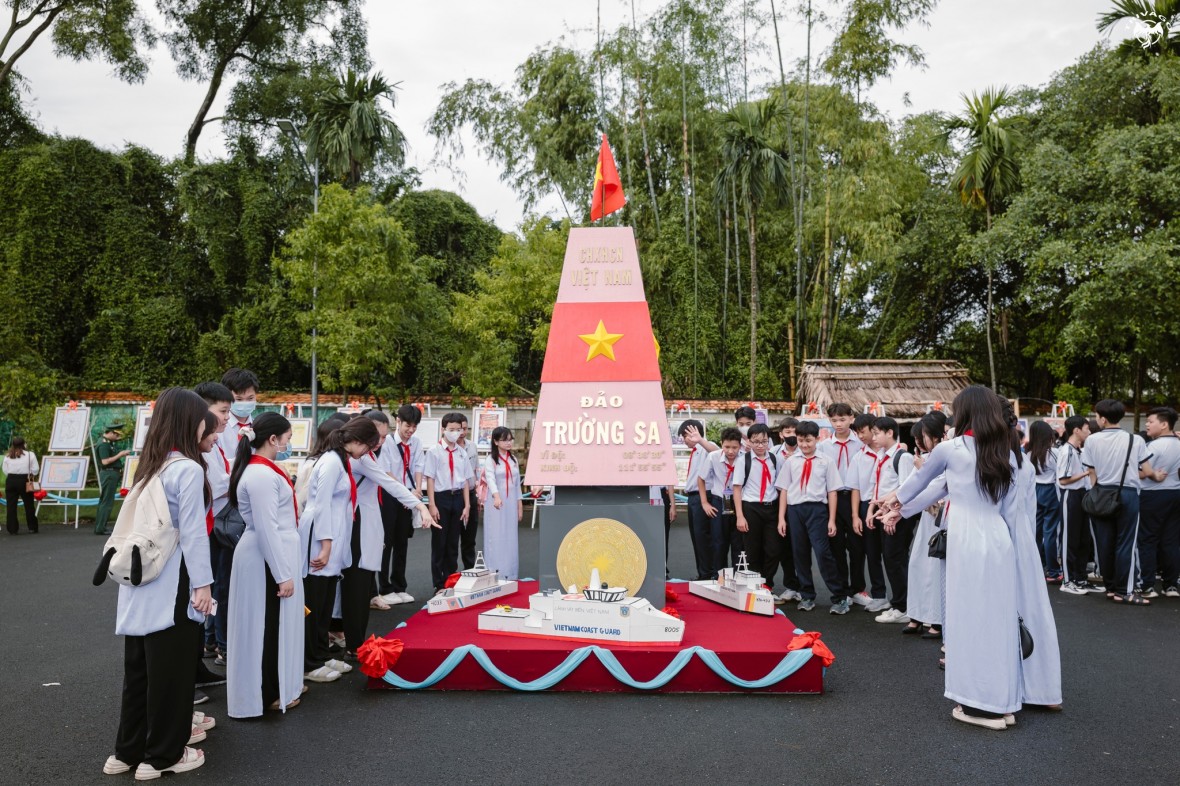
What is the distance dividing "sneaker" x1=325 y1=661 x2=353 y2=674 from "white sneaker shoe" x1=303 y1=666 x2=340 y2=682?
3cm

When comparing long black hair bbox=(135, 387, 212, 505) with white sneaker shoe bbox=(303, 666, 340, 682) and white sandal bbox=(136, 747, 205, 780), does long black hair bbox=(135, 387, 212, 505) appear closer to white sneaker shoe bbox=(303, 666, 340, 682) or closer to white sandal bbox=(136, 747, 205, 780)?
white sandal bbox=(136, 747, 205, 780)

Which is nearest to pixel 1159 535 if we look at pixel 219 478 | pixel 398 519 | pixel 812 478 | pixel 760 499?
pixel 812 478

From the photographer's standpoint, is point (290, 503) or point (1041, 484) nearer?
point (290, 503)

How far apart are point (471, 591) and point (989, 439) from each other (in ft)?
12.6

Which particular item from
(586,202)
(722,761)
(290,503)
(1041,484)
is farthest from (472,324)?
(722,761)

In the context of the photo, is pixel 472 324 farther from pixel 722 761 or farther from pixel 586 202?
pixel 722 761

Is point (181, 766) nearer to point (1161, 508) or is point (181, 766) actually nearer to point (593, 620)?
point (593, 620)

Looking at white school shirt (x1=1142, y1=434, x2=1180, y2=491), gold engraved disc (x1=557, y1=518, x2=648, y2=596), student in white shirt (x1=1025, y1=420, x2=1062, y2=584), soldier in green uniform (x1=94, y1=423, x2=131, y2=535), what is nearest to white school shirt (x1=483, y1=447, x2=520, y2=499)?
gold engraved disc (x1=557, y1=518, x2=648, y2=596)

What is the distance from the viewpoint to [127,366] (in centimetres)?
1842

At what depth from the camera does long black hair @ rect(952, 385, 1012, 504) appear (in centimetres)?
420

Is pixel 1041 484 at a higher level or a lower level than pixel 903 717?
higher

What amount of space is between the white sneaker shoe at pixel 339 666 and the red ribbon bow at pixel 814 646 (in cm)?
282

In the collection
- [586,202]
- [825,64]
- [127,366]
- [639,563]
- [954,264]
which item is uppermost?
[825,64]

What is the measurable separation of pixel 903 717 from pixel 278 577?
344cm
